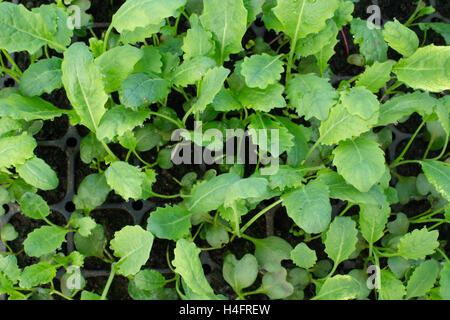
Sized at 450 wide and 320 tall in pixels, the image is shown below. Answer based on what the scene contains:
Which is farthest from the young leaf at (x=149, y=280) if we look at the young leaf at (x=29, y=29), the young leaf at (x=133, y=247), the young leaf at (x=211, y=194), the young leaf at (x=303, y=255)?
the young leaf at (x=29, y=29)

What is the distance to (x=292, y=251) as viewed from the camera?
91cm

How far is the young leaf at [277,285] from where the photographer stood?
0.92m

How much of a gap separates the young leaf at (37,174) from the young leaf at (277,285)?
46cm

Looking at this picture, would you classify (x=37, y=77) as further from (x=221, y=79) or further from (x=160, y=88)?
(x=221, y=79)

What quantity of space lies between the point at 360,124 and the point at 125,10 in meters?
0.48

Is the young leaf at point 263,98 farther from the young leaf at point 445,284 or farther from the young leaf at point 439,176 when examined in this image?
the young leaf at point 445,284

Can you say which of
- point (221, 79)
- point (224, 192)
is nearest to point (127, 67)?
point (221, 79)

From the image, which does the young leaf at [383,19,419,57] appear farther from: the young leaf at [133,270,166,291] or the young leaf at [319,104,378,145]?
the young leaf at [133,270,166,291]

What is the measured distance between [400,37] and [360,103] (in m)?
0.21

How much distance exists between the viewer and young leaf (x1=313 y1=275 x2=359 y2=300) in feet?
2.80

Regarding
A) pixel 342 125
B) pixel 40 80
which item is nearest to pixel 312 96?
pixel 342 125

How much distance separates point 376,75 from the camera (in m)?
0.93

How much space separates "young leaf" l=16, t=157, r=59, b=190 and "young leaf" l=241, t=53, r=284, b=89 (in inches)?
16.2

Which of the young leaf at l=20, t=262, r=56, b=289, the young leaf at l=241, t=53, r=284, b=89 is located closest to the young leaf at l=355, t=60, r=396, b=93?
the young leaf at l=241, t=53, r=284, b=89
